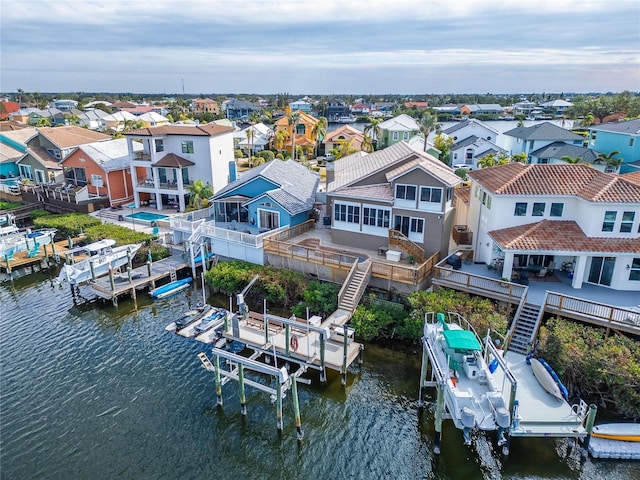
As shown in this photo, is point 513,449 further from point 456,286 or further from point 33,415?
point 33,415

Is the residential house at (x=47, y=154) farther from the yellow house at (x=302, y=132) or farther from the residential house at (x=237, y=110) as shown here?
the residential house at (x=237, y=110)

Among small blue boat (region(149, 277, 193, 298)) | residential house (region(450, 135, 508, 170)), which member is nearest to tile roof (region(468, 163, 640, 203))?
small blue boat (region(149, 277, 193, 298))

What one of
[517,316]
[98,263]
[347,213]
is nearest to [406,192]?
[347,213]

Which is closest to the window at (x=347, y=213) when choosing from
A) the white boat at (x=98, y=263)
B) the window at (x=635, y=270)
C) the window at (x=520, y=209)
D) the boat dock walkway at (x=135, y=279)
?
the window at (x=520, y=209)

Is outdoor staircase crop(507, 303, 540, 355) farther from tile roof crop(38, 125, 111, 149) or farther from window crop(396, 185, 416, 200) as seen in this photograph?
tile roof crop(38, 125, 111, 149)

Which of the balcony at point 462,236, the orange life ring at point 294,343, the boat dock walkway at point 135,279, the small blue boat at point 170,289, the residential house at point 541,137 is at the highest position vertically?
the residential house at point 541,137

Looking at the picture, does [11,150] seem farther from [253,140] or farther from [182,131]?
[253,140]
